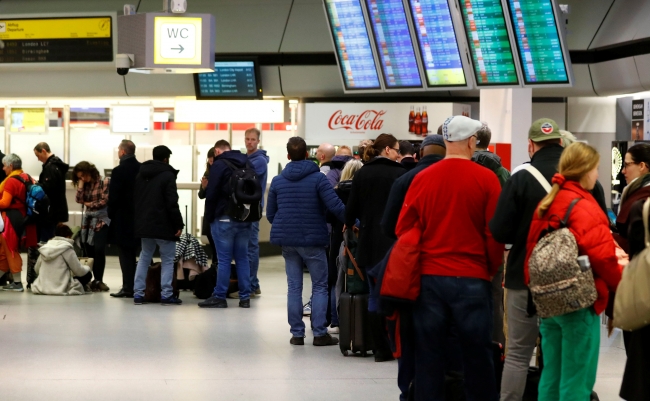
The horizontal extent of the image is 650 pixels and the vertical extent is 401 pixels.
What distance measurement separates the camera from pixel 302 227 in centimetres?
748

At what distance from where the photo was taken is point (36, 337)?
7.97 metres

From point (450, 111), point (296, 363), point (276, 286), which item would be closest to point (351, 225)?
point (296, 363)

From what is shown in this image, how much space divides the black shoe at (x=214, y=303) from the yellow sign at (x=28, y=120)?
6.90 m

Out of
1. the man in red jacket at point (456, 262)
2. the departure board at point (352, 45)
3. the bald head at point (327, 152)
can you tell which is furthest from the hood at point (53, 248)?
the man in red jacket at point (456, 262)

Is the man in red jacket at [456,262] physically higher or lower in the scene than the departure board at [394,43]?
lower

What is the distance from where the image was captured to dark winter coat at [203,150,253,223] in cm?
959

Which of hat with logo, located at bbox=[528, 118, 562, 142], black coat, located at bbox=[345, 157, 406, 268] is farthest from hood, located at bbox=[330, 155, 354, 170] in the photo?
hat with logo, located at bbox=[528, 118, 562, 142]

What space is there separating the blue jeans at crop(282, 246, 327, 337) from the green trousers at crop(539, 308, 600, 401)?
132 inches

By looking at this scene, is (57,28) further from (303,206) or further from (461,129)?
(461,129)

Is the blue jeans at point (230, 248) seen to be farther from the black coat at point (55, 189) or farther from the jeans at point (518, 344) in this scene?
the jeans at point (518, 344)

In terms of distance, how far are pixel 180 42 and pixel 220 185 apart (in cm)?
186

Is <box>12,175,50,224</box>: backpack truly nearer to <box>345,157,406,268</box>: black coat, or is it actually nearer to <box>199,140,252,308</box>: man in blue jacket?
<box>199,140,252,308</box>: man in blue jacket

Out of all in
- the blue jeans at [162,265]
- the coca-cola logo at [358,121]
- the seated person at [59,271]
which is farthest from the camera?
the coca-cola logo at [358,121]

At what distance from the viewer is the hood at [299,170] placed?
300 inches
